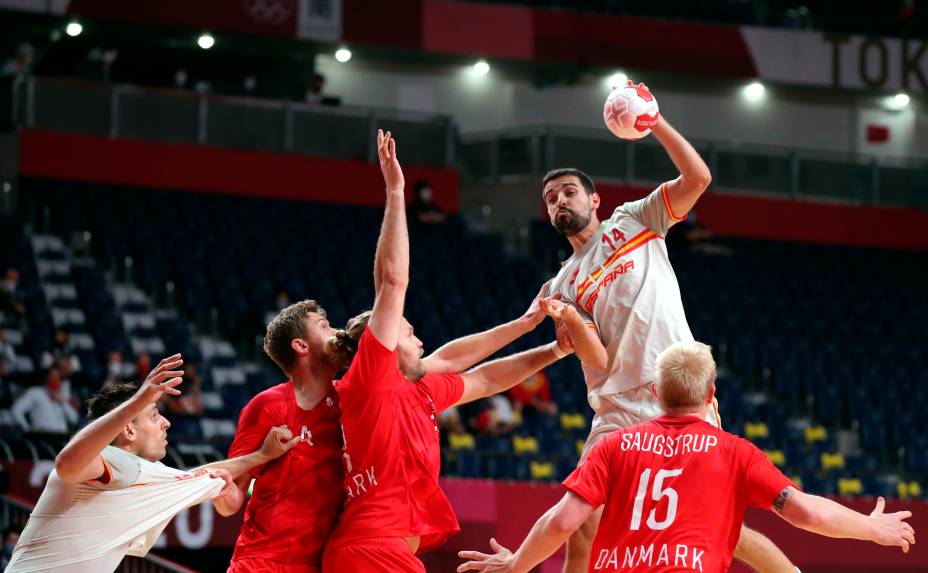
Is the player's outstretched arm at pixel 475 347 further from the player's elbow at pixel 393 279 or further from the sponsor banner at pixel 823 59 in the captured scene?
the sponsor banner at pixel 823 59

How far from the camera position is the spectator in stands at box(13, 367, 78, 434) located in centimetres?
1485

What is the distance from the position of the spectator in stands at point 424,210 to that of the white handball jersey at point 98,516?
16199 millimetres

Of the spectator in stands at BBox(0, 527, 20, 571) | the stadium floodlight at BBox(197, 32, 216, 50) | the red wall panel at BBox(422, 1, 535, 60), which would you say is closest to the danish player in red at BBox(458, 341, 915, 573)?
the spectator in stands at BBox(0, 527, 20, 571)

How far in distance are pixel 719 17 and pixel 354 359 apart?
24.4 meters

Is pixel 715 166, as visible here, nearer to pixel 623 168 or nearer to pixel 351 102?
pixel 623 168

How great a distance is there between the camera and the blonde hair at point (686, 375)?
575cm

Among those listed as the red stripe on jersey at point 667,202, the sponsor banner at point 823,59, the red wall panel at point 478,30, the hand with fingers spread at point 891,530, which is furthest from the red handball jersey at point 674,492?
the sponsor banner at point 823,59

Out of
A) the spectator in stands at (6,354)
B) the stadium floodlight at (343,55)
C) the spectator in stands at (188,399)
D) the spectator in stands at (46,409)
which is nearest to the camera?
the spectator in stands at (46,409)

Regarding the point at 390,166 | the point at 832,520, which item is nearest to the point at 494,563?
the point at 832,520

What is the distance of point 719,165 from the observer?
2656cm

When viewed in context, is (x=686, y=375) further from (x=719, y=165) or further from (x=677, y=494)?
(x=719, y=165)

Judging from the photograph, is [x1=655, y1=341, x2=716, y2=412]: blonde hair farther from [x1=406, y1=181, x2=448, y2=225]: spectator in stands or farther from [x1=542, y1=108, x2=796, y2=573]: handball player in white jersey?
[x1=406, y1=181, x2=448, y2=225]: spectator in stands

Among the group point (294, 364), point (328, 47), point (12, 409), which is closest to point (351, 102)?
point (328, 47)

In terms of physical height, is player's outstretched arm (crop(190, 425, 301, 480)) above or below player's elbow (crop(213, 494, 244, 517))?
above
